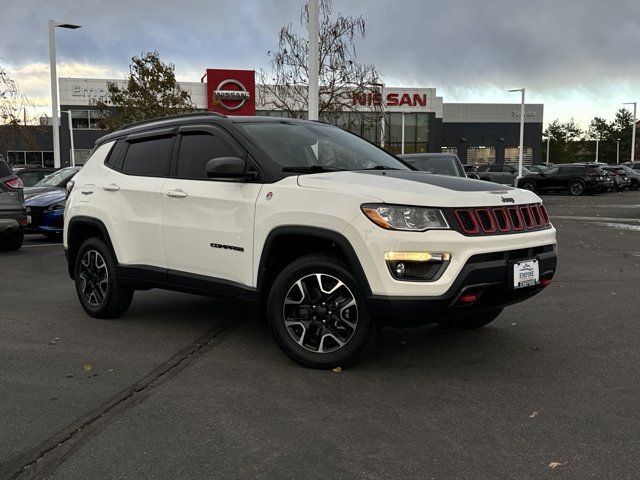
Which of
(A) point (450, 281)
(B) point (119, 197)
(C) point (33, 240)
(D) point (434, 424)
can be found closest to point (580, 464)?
(D) point (434, 424)

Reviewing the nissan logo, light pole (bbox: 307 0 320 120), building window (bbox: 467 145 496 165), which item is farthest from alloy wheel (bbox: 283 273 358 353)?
building window (bbox: 467 145 496 165)

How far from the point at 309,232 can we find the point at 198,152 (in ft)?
4.86

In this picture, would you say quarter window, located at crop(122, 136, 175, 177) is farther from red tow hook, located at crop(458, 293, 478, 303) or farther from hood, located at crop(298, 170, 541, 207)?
red tow hook, located at crop(458, 293, 478, 303)

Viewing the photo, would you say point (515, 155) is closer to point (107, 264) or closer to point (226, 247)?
point (107, 264)

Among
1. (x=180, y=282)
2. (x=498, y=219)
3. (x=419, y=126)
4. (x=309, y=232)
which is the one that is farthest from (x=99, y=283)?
(x=419, y=126)

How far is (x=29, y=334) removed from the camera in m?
5.63

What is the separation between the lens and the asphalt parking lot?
3141 mm

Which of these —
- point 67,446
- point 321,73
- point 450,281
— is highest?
point 321,73

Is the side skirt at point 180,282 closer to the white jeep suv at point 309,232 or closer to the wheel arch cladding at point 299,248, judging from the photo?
the white jeep suv at point 309,232

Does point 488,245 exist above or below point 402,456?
above

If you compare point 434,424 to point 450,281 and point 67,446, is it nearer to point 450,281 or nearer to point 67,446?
point 450,281

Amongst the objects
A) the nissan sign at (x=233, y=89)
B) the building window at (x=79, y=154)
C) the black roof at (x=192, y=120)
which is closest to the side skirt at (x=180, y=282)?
the black roof at (x=192, y=120)

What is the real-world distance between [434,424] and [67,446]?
1928 millimetres

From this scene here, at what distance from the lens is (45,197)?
12.8 m
